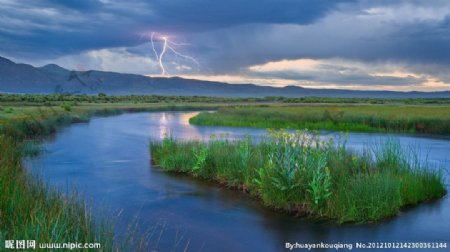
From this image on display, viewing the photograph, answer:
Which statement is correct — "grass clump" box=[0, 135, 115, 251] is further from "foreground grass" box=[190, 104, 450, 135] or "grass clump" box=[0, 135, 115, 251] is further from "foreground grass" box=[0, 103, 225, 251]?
"foreground grass" box=[190, 104, 450, 135]

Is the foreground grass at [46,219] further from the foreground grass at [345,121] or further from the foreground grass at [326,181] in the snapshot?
the foreground grass at [345,121]

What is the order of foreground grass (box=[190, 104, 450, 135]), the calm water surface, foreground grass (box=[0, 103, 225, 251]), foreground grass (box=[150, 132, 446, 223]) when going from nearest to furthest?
foreground grass (box=[0, 103, 225, 251]) → the calm water surface → foreground grass (box=[150, 132, 446, 223]) → foreground grass (box=[190, 104, 450, 135])

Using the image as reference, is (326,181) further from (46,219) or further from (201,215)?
(46,219)

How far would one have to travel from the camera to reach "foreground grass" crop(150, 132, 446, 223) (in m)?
12.8

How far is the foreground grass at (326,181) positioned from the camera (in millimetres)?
12820

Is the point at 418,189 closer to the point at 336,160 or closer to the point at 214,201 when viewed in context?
the point at 336,160

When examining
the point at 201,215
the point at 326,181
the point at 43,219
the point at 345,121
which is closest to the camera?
the point at 43,219

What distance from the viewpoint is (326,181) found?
12867 mm

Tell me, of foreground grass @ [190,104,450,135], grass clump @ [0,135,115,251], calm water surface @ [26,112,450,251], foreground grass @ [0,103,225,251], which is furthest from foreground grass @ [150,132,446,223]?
foreground grass @ [190,104,450,135]

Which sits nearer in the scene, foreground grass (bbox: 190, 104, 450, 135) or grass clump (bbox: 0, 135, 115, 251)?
grass clump (bbox: 0, 135, 115, 251)

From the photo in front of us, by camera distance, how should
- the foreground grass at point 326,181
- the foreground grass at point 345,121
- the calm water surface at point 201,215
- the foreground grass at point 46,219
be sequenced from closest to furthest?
the foreground grass at point 46,219 < the calm water surface at point 201,215 < the foreground grass at point 326,181 < the foreground grass at point 345,121

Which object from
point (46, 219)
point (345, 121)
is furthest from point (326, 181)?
point (345, 121)

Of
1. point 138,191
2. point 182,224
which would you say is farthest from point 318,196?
point 138,191

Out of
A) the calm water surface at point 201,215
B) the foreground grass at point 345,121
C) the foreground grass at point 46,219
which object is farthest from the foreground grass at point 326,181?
the foreground grass at point 345,121
